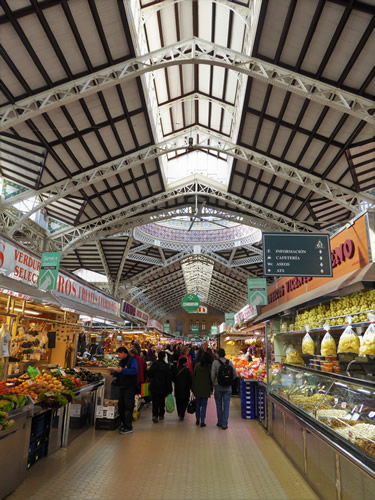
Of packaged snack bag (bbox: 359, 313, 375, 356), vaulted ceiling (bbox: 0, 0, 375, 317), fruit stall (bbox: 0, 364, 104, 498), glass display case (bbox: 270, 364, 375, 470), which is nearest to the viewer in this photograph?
glass display case (bbox: 270, 364, 375, 470)

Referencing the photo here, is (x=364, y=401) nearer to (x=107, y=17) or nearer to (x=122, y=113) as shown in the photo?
(x=107, y=17)

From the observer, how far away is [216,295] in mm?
41000

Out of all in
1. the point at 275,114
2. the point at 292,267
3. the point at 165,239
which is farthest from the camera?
the point at 165,239

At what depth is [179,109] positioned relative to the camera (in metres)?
13.1

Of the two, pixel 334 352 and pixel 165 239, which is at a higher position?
pixel 165 239

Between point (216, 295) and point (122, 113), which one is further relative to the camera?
point (216, 295)

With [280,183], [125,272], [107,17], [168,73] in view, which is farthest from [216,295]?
[107,17]

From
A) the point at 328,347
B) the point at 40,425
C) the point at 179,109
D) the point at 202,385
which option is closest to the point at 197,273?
the point at 179,109

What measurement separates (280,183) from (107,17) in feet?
27.1

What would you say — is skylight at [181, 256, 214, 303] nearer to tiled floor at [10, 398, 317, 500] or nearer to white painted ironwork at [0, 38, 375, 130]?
white painted ironwork at [0, 38, 375, 130]

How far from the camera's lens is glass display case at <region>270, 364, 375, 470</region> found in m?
2.91

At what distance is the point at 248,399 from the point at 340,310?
4.27 m

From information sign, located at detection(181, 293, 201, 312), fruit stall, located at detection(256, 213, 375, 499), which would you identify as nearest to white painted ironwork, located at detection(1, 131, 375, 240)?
fruit stall, located at detection(256, 213, 375, 499)

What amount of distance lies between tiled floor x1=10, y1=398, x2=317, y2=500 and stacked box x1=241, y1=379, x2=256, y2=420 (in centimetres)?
154
